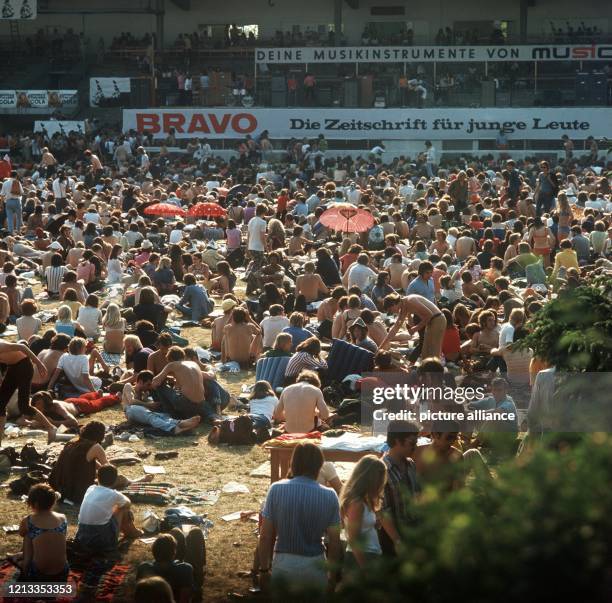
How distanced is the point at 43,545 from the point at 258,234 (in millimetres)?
12895

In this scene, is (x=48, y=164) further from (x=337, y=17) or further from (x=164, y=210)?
(x=337, y=17)

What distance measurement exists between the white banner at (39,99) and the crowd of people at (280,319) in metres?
8.65

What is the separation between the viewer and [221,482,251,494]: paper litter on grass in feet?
31.4

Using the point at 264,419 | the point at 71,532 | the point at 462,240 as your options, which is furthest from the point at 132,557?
the point at 462,240

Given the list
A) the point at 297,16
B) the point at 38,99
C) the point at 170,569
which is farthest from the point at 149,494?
the point at 297,16

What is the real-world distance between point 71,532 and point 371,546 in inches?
134

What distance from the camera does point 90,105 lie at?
39031mm

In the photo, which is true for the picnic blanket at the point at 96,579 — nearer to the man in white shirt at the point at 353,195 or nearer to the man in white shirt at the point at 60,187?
the man in white shirt at the point at 353,195

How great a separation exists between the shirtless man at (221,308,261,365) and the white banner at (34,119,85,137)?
899 inches

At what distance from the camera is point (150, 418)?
11359 millimetres

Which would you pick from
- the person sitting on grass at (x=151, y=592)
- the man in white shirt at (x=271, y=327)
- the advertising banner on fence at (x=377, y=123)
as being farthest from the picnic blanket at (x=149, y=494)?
the advertising banner on fence at (x=377, y=123)

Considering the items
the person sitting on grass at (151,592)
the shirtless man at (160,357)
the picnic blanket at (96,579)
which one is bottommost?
the picnic blanket at (96,579)

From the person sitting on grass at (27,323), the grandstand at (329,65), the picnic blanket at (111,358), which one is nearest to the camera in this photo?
the picnic blanket at (111,358)

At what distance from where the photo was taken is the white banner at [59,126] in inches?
1403
